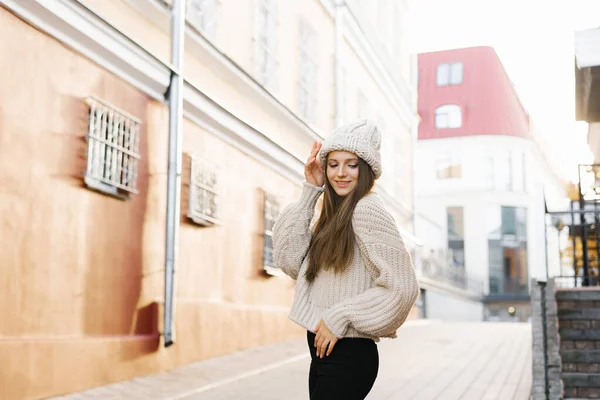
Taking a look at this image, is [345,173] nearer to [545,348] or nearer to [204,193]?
[545,348]

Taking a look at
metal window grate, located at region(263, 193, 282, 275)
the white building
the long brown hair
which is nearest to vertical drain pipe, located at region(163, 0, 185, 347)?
metal window grate, located at region(263, 193, 282, 275)

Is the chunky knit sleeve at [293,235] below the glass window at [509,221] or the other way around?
below

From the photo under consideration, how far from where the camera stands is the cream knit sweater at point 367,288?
2.80 m

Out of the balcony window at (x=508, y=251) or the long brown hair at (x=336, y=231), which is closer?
the long brown hair at (x=336, y=231)

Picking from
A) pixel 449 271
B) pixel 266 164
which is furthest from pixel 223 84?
pixel 449 271

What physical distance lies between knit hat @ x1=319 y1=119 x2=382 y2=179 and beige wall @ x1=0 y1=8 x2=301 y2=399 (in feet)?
13.3

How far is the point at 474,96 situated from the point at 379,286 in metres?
38.4

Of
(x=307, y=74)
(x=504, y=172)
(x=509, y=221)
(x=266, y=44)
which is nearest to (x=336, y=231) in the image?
(x=266, y=44)

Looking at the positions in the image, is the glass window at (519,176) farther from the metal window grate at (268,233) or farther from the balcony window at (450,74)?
the metal window grate at (268,233)

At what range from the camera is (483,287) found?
37719 millimetres

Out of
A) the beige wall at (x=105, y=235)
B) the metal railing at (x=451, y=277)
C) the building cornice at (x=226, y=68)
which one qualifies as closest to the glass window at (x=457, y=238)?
the metal railing at (x=451, y=277)

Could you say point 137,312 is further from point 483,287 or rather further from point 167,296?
point 483,287

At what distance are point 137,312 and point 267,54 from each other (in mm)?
5755

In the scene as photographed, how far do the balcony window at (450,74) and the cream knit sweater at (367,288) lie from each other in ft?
128
